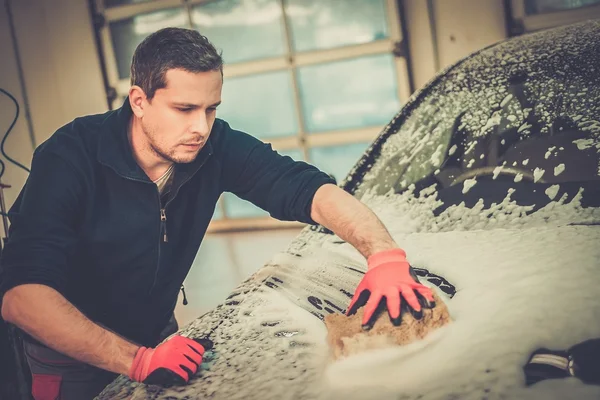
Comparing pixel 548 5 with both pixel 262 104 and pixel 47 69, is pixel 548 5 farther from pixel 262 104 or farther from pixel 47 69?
pixel 47 69

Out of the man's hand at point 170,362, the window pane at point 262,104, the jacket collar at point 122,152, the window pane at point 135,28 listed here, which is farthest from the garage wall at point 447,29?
the man's hand at point 170,362

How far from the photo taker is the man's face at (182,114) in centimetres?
132

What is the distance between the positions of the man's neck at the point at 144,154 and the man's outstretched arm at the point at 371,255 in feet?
1.34

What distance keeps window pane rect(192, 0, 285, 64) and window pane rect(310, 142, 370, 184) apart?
74 centimetres

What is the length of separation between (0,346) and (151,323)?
487 mm

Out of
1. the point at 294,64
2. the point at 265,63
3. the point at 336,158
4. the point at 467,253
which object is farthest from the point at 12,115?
the point at 467,253

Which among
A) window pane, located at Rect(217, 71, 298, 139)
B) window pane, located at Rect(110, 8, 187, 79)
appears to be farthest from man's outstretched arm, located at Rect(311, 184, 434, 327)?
window pane, located at Rect(110, 8, 187, 79)

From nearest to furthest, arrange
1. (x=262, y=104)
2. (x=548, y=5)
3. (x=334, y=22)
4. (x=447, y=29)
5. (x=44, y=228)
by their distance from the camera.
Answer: (x=44, y=228)
(x=548, y=5)
(x=447, y=29)
(x=334, y=22)
(x=262, y=104)

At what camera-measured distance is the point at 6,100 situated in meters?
4.00

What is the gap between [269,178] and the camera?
5.15 feet

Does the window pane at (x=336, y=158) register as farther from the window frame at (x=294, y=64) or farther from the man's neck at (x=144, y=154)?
the man's neck at (x=144, y=154)

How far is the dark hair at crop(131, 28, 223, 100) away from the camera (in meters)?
1.31

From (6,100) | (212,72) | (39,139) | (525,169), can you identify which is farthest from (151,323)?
(39,139)

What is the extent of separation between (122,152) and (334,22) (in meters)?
2.66
